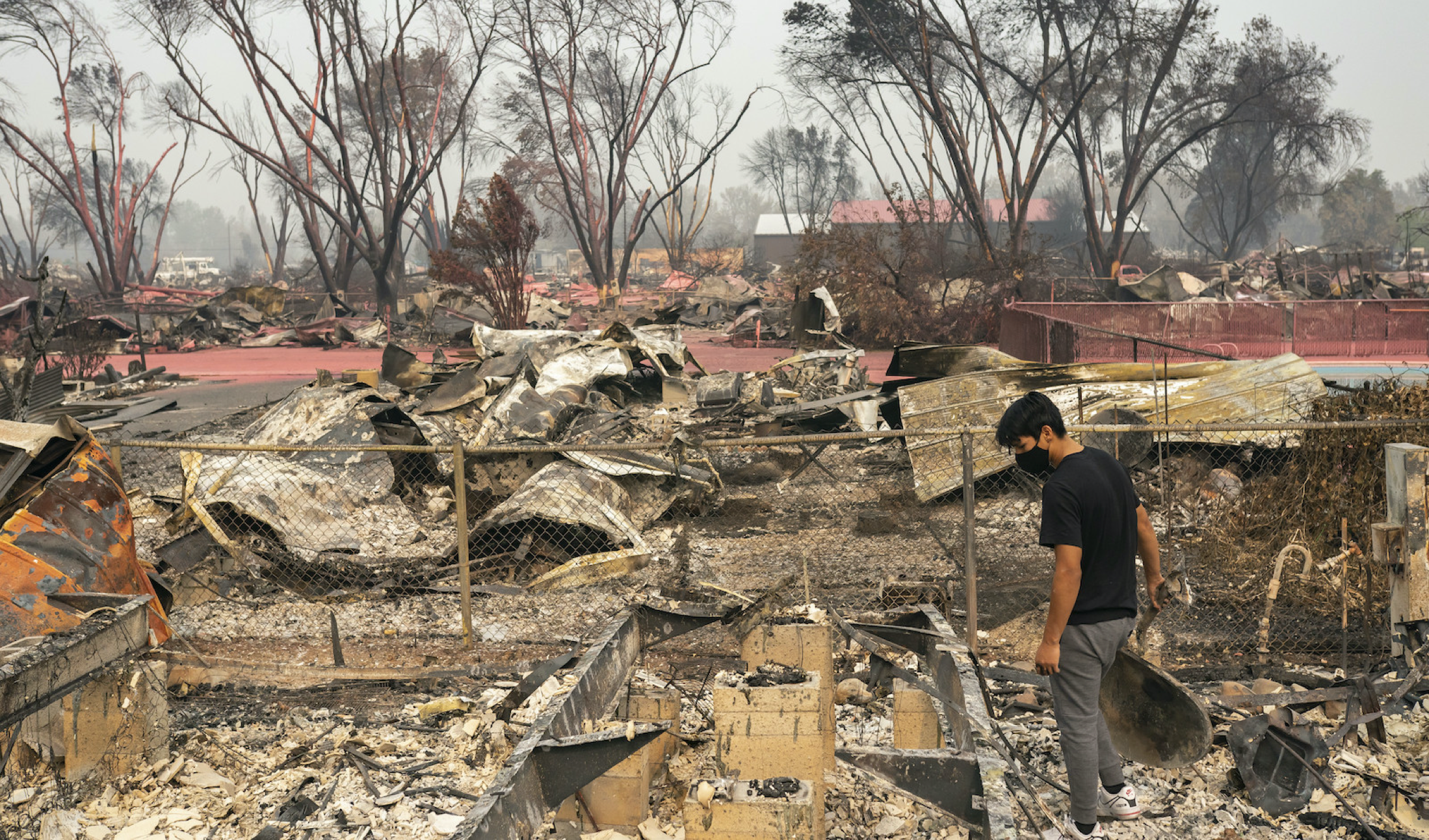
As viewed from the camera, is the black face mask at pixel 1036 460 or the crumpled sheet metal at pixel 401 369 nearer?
the black face mask at pixel 1036 460

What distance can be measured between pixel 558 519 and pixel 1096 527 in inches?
171

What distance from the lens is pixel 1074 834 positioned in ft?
10.8

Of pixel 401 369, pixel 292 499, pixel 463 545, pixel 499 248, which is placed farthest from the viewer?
pixel 499 248

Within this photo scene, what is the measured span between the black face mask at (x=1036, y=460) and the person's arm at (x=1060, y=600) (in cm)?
31

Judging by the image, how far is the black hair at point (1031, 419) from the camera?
126 inches

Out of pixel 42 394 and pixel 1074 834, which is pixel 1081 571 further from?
pixel 42 394

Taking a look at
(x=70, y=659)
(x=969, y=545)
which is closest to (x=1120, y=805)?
(x=969, y=545)

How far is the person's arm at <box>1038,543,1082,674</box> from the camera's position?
10.1 feet

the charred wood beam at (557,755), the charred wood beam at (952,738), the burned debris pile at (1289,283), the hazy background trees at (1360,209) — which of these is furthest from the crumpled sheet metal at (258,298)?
the hazy background trees at (1360,209)

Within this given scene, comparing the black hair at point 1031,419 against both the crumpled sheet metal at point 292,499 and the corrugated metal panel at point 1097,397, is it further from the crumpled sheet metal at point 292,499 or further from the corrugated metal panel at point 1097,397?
the crumpled sheet metal at point 292,499

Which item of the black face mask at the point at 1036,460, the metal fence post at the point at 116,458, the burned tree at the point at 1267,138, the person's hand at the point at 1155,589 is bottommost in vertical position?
the person's hand at the point at 1155,589

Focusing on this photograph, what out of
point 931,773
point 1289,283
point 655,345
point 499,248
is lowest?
point 931,773

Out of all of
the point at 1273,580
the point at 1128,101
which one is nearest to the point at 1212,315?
the point at 1273,580

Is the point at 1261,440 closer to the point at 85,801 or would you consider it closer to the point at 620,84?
the point at 85,801
